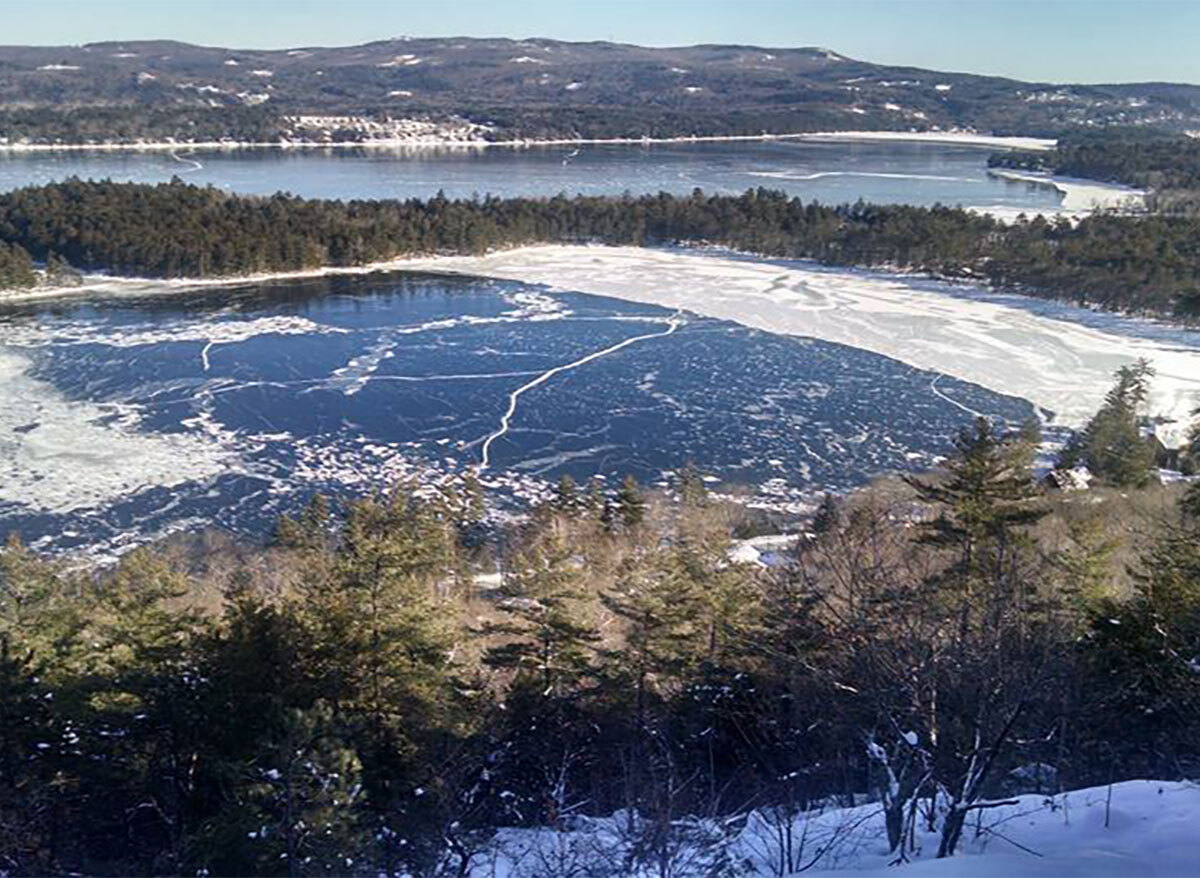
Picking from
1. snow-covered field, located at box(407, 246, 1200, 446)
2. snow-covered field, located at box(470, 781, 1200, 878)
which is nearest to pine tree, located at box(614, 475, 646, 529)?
snow-covered field, located at box(470, 781, 1200, 878)

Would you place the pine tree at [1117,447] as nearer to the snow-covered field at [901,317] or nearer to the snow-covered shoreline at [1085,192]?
the snow-covered field at [901,317]

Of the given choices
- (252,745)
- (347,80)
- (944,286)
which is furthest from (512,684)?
(347,80)

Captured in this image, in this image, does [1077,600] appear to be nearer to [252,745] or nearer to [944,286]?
[252,745]

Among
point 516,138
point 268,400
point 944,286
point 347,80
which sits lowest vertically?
point 268,400

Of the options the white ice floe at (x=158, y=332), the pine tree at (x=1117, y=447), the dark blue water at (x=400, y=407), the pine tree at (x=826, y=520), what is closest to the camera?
the pine tree at (x=826, y=520)

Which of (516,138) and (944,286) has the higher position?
(516,138)

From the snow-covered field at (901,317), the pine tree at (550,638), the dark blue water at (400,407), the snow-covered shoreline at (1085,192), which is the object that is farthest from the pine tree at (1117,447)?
the snow-covered shoreline at (1085,192)
